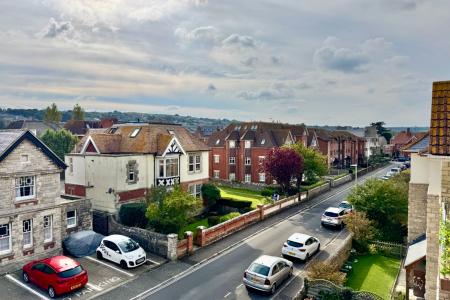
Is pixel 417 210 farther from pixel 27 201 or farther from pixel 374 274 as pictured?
pixel 27 201

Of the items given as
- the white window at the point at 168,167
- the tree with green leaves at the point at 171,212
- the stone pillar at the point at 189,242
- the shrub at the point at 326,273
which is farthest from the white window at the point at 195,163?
the shrub at the point at 326,273

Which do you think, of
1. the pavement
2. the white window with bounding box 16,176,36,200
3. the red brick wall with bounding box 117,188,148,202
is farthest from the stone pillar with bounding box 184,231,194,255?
the white window with bounding box 16,176,36,200

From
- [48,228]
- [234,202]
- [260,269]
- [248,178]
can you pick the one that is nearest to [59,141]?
[248,178]

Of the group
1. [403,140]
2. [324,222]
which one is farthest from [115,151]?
[403,140]

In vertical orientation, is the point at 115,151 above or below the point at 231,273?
above

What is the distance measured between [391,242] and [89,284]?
914 inches

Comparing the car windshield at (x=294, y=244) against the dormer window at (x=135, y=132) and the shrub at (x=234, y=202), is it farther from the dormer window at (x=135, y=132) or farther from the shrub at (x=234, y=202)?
the dormer window at (x=135, y=132)

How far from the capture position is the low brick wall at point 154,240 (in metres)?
24.7

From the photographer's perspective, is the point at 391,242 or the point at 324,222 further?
the point at 324,222

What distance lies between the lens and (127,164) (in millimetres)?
32094

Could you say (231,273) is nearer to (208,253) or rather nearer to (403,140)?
(208,253)

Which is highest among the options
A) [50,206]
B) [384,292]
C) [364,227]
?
[50,206]

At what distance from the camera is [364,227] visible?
26.7 metres

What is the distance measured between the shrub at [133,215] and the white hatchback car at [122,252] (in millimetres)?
5326
